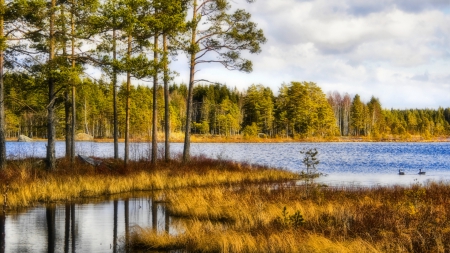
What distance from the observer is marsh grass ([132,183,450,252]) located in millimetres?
10055

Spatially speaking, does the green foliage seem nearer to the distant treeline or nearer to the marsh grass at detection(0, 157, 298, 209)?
the distant treeline

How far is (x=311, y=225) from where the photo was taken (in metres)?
12.4

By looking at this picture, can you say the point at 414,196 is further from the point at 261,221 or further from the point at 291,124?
the point at 291,124

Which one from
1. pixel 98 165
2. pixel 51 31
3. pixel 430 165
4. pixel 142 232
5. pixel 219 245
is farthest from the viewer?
pixel 430 165

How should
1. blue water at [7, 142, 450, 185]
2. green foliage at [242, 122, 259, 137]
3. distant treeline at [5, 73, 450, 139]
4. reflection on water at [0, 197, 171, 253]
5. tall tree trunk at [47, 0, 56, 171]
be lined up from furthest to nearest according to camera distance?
1. green foliage at [242, 122, 259, 137]
2. distant treeline at [5, 73, 450, 139]
3. blue water at [7, 142, 450, 185]
4. tall tree trunk at [47, 0, 56, 171]
5. reflection on water at [0, 197, 171, 253]

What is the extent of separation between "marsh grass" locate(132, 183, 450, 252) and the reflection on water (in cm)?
83

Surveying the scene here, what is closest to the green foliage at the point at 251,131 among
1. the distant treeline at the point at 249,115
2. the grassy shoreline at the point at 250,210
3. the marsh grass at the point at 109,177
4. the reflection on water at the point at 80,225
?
the distant treeline at the point at 249,115

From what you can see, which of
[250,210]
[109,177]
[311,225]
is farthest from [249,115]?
[311,225]

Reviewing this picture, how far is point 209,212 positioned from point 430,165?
33621mm

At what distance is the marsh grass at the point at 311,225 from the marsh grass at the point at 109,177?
494cm

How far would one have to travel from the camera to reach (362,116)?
12538 centimetres

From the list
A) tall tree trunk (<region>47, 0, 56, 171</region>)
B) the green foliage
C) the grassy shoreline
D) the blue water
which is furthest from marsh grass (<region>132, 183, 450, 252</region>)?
the green foliage

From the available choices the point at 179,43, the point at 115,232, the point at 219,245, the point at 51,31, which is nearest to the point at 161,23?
the point at 179,43

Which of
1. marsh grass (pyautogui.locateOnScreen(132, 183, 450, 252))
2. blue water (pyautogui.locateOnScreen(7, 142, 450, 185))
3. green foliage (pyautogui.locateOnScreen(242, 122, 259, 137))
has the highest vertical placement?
green foliage (pyautogui.locateOnScreen(242, 122, 259, 137))
